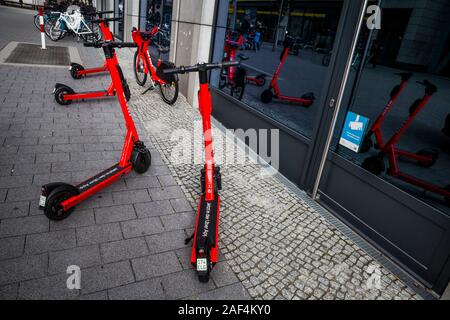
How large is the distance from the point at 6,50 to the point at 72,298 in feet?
36.3

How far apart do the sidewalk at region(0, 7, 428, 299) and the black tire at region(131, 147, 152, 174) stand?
132 millimetres

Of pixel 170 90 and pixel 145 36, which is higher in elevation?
pixel 145 36

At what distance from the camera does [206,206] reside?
120 inches

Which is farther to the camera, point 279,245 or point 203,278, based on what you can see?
point 279,245

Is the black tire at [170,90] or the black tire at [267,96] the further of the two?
the black tire at [267,96]

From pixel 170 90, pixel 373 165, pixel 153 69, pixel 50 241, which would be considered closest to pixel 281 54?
pixel 170 90

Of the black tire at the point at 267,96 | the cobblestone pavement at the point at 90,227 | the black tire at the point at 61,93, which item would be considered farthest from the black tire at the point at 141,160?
the black tire at the point at 267,96

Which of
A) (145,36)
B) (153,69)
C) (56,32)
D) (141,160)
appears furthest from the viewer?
(56,32)

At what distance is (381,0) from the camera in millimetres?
3326

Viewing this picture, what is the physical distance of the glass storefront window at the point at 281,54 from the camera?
7.29 m

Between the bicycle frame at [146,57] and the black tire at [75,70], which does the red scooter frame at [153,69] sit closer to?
the bicycle frame at [146,57]

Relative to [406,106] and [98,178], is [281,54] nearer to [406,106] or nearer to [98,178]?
[406,106]

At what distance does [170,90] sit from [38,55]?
625cm
